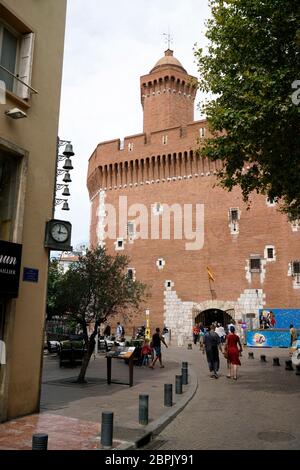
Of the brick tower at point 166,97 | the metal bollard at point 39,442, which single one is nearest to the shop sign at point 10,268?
the metal bollard at point 39,442

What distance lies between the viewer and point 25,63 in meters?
8.76

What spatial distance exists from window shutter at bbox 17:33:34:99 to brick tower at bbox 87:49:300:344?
74.3 feet

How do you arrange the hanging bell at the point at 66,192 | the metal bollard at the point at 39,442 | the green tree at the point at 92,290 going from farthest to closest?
the hanging bell at the point at 66,192 < the green tree at the point at 92,290 < the metal bollard at the point at 39,442

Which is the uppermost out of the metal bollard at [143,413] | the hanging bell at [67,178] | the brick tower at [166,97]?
the brick tower at [166,97]

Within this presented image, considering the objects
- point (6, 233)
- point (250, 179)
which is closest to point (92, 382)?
point (6, 233)

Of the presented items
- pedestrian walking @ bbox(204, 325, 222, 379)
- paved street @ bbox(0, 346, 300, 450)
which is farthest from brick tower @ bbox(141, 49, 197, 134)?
paved street @ bbox(0, 346, 300, 450)

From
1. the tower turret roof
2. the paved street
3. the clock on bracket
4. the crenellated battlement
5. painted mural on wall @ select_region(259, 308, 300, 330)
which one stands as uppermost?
the tower turret roof

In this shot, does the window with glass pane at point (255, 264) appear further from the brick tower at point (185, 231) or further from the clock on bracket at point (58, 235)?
the clock on bracket at point (58, 235)

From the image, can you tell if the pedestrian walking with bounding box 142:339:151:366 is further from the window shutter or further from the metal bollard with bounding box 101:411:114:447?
the window shutter

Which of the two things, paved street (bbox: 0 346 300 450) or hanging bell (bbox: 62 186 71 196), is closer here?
paved street (bbox: 0 346 300 450)

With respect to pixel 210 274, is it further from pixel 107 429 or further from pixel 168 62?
pixel 107 429

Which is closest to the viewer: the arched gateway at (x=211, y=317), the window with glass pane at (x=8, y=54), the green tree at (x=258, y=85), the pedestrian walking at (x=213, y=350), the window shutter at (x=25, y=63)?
the window with glass pane at (x=8, y=54)

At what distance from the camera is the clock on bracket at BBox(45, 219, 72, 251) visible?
8.91 meters

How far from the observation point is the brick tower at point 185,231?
1273 inches
